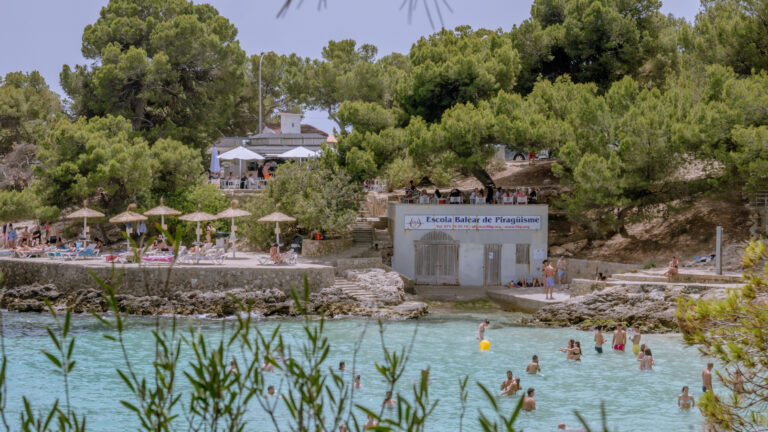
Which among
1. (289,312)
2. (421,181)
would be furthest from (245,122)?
(289,312)

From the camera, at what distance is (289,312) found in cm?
2572

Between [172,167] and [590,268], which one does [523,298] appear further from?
[172,167]

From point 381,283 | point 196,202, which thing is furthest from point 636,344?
point 196,202

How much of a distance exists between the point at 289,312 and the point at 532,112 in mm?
12476

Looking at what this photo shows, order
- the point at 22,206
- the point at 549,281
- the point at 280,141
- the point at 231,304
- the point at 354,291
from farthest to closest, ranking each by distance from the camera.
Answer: the point at 280,141 → the point at 22,206 → the point at 354,291 → the point at 549,281 → the point at 231,304

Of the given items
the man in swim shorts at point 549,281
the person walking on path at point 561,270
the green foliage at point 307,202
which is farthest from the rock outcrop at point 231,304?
the person walking on path at point 561,270

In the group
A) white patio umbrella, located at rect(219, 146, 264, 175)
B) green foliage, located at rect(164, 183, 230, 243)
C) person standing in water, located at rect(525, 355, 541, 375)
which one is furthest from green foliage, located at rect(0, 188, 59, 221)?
person standing in water, located at rect(525, 355, 541, 375)

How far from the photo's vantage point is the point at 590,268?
27938 mm

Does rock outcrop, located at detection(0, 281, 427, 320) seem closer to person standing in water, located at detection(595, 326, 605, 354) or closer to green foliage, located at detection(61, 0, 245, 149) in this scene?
person standing in water, located at detection(595, 326, 605, 354)

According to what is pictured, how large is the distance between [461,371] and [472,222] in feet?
35.0

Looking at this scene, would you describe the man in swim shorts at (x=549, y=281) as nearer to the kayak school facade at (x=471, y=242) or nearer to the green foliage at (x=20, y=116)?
the kayak school facade at (x=471, y=242)

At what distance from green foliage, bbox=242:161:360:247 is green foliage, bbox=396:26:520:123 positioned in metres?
5.65

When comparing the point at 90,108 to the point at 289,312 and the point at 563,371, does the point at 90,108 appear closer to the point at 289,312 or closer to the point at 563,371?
the point at 289,312

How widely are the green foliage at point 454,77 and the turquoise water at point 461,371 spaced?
12282 mm
